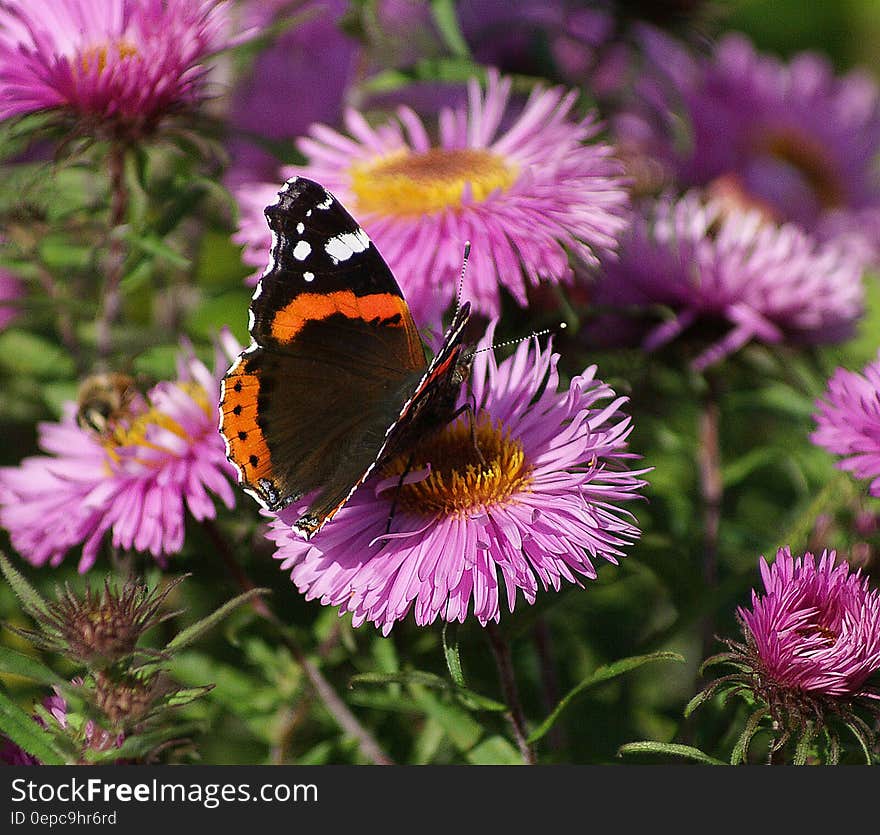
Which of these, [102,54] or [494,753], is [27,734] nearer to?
[494,753]

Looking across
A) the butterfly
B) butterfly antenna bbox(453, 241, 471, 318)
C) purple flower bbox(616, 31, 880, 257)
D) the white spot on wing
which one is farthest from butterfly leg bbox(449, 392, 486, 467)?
purple flower bbox(616, 31, 880, 257)

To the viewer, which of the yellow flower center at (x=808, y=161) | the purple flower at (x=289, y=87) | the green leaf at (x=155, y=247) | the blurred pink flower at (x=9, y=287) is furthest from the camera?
the yellow flower center at (x=808, y=161)

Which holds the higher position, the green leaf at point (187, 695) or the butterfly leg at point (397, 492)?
the butterfly leg at point (397, 492)

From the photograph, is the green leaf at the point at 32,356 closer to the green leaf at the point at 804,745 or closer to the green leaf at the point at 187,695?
the green leaf at the point at 187,695

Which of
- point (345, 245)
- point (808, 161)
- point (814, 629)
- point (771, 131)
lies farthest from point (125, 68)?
point (808, 161)

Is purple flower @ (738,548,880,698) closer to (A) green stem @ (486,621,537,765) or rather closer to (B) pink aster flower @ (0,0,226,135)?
(A) green stem @ (486,621,537,765)

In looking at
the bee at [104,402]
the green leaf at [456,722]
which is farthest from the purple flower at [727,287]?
the bee at [104,402]

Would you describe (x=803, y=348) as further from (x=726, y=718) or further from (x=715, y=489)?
(x=726, y=718)

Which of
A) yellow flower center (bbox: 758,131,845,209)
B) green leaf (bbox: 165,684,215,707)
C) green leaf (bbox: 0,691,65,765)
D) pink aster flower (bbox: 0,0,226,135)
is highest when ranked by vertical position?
yellow flower center (bbox: 758,131,845,209)
